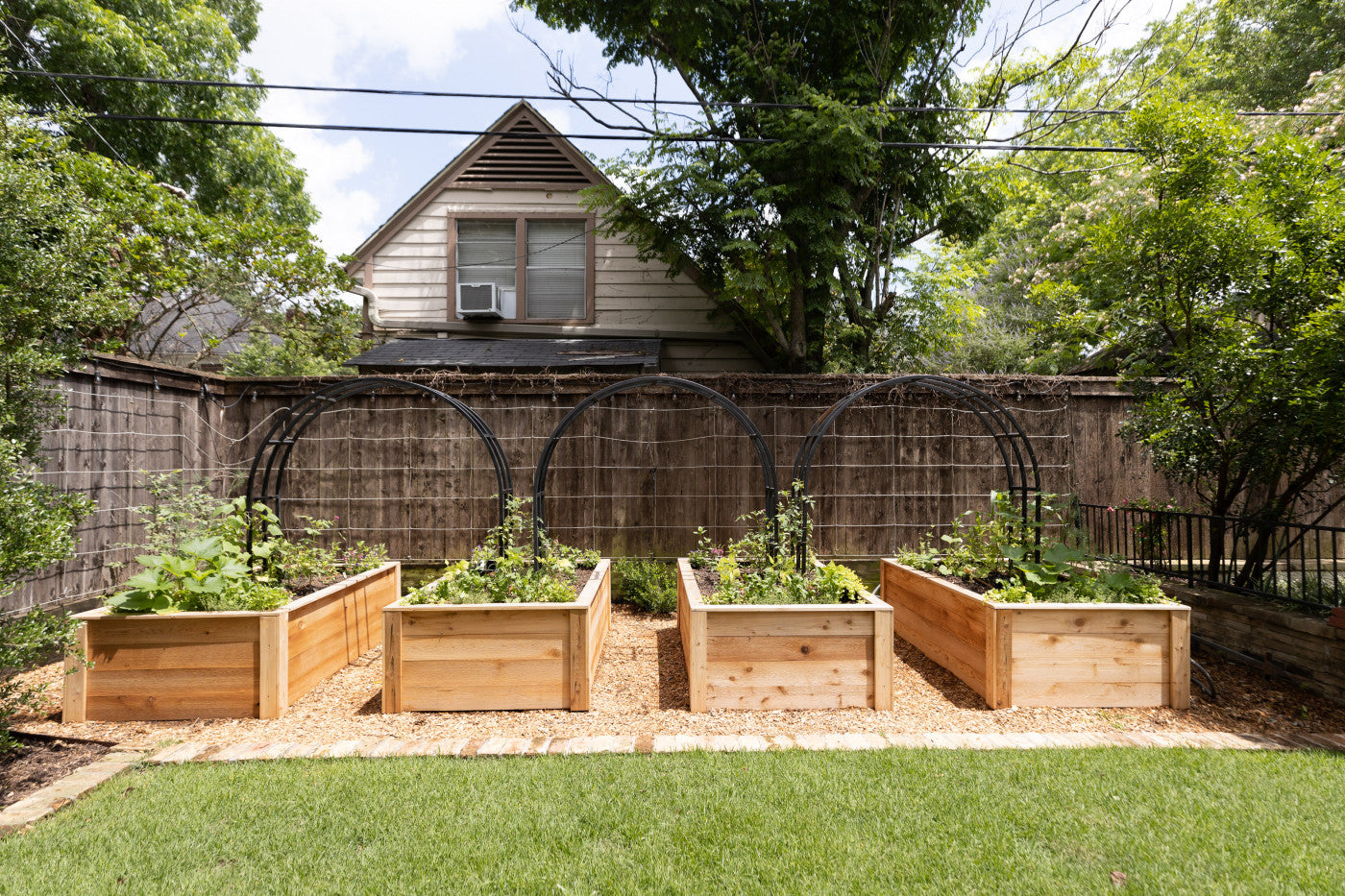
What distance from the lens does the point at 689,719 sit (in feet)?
10.9

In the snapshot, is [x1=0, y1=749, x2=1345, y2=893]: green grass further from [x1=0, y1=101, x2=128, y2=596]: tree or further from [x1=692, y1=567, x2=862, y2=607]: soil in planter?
[x1=692, y1=567, x2=862, y2=607]: soil in planter

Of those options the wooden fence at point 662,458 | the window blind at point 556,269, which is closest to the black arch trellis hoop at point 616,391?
the wooden fence at point 662,458

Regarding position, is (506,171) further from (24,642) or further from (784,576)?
(24,642)

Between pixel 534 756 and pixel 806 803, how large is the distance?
4.00 feet

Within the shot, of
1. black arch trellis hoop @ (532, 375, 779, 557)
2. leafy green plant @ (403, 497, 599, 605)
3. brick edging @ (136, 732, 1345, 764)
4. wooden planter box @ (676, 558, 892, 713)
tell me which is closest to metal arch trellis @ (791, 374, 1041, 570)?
black arch trellis hoop @ (532, 375, 779, 557)

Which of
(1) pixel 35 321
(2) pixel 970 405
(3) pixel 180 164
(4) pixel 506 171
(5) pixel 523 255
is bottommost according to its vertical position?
(2) pixel 970 405

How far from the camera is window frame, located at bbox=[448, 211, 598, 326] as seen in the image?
8547 millimetres

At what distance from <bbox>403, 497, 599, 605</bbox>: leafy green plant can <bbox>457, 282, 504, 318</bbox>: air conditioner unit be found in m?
4.89

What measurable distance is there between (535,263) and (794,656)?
22.5ft

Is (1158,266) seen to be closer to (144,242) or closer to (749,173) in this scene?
(749,173)

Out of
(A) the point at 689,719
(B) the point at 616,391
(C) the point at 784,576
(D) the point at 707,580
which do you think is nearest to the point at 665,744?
(A) the point at 689,719

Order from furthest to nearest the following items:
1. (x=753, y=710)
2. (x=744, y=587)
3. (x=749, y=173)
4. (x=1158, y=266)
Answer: (x=749, y=173), (x=1158, y=266), (x=744, y=587), (x=753, y=710)

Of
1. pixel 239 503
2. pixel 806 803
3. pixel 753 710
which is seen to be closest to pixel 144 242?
pixel 239 503

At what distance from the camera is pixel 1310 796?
245cm
